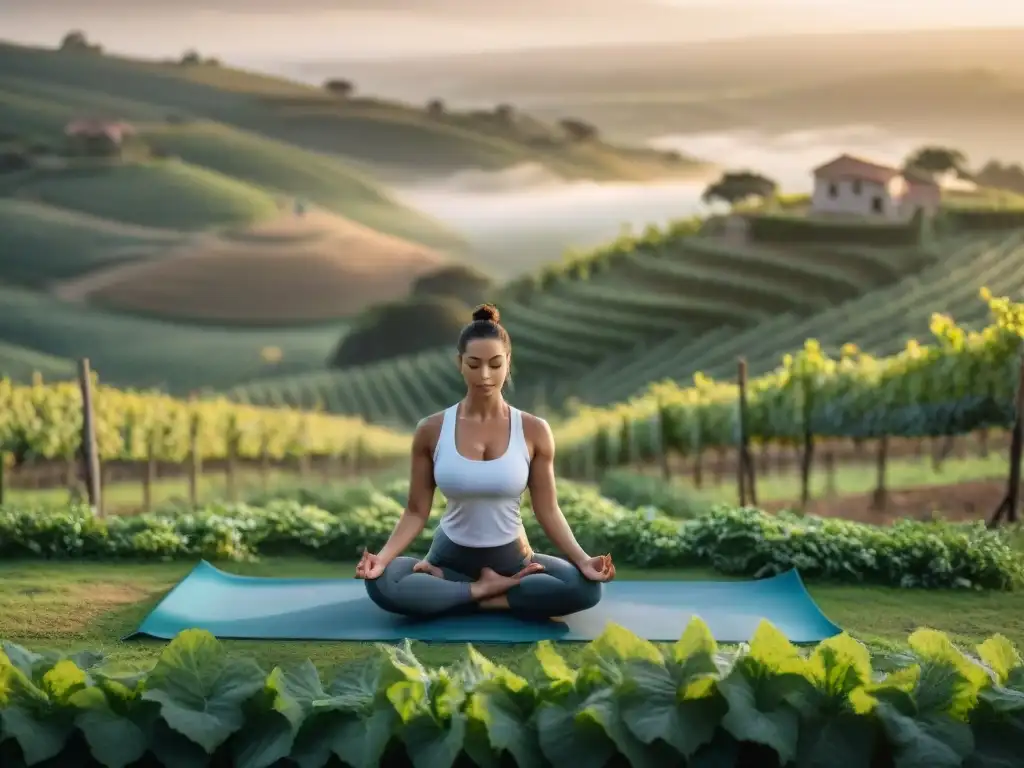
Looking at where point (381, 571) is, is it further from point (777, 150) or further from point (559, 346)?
point (559, 346)

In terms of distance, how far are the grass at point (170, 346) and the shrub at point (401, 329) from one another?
0.15 metres

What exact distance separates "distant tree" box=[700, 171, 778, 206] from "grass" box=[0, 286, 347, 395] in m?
3.12

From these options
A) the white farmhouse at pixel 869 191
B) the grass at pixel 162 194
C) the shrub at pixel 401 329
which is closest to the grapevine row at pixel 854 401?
the shrub at pixel 401 329

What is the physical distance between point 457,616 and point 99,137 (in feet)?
26.0

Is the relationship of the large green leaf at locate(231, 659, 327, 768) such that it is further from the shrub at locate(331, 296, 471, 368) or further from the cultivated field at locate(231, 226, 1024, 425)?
the shrub at locate(331, 296, 471, 368)

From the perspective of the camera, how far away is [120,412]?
9188 mm

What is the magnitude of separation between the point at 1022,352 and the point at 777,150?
4.27 metres

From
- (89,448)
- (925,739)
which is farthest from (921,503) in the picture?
(925,739)

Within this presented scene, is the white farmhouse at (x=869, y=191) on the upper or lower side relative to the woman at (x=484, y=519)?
upper

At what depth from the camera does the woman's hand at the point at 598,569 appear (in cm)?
419

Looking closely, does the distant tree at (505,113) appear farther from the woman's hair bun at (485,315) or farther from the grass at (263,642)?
the woman's hair bun at (485,315)

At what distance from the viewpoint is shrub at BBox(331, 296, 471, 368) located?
11.0 meters

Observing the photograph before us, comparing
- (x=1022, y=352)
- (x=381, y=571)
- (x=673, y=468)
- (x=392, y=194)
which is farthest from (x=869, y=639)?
(x=392, y=194)

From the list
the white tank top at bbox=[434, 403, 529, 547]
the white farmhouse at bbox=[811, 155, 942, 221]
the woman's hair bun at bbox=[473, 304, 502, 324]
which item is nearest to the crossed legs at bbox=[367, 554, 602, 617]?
the white tank top at bbox=[434, 403, 529, 547]
